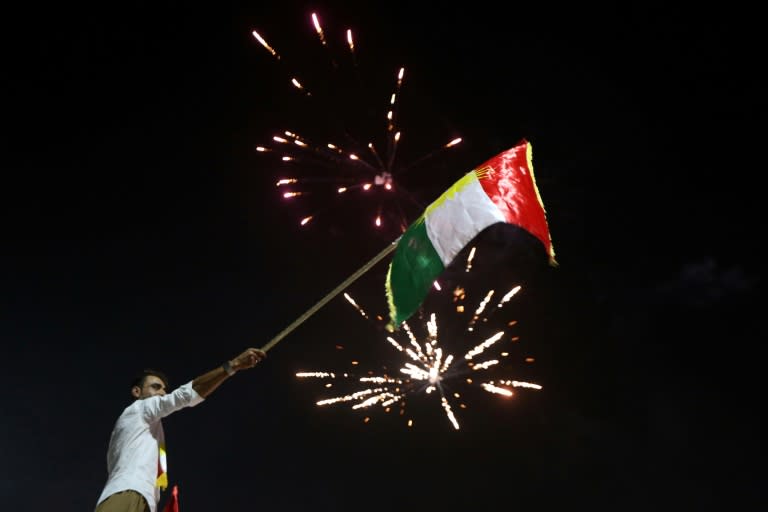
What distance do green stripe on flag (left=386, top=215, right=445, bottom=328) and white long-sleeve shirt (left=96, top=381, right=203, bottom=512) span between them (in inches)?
98.4

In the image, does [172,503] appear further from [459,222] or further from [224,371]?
[459,222]

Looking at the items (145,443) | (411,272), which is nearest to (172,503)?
(145,443)

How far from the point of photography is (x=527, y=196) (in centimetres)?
718

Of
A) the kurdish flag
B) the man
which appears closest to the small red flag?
the man

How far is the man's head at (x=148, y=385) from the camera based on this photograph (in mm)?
5854

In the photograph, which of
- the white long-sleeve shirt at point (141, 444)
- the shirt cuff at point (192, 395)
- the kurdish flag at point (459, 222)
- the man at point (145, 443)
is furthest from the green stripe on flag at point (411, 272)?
the white long-sleeve shirt at point (141, 444)

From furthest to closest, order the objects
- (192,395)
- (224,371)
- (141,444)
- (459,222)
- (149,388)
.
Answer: (459,222)
(149,388)
(224,371)
(192,395)
(141,444)

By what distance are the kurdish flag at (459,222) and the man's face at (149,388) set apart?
99.9 inches

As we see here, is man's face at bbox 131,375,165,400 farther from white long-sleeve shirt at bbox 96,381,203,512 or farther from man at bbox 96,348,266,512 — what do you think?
white long-sleeve shirt at bbox 96,381,203,512

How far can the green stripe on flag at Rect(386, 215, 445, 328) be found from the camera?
6805mm

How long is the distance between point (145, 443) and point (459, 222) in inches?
163

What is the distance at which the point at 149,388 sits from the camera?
231 inches

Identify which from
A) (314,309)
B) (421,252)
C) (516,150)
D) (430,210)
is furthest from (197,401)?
(516,150)

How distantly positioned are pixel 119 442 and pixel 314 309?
232 centimetres
